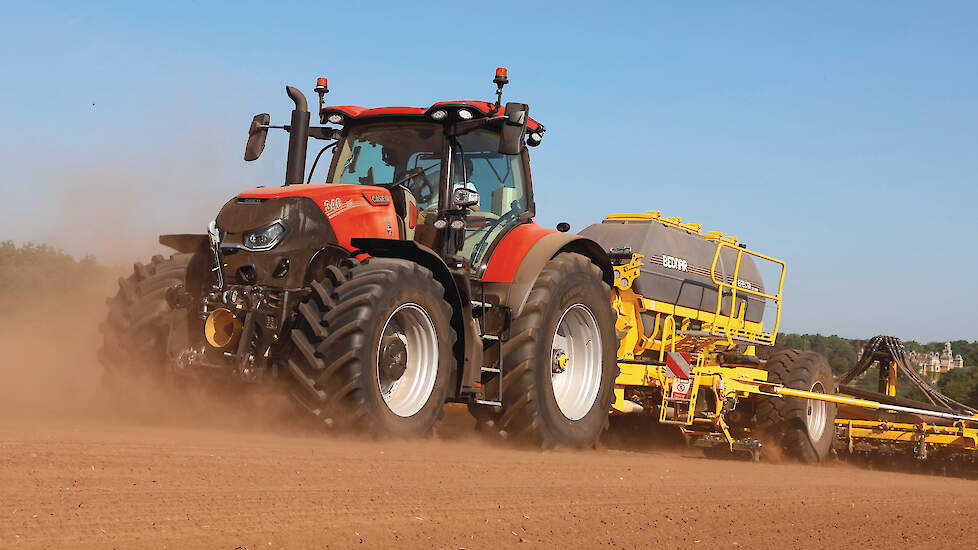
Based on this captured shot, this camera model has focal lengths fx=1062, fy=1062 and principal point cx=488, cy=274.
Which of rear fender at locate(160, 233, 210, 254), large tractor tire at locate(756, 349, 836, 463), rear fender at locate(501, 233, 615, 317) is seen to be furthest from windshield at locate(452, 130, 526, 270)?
large tractor tire at locate(756, 349, 836, 463)

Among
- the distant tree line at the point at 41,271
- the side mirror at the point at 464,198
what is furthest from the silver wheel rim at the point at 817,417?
the distant tree line at the point at 41,271

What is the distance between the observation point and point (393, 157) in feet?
29.3

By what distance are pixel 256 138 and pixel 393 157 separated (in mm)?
1153

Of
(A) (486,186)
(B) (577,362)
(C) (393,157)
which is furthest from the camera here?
(B) (577,362)

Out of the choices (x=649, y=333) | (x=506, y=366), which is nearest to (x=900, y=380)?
(x=649, y=333)

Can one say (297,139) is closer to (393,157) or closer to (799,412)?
(393,157)

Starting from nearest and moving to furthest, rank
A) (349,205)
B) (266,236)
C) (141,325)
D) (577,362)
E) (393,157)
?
(266,236)
(141,325)
(349,205)
(393,157)
(577,362)

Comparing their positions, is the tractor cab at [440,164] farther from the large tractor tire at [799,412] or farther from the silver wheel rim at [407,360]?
the large tractor tire at [799,412]

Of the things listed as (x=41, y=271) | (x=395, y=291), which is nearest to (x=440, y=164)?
(x=395, y=291)

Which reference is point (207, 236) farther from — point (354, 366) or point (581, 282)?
point (581, 282)

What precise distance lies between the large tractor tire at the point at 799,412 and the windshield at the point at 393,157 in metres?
5.13

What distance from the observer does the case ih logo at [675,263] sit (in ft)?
37.7

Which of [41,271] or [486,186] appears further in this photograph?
[41,271]

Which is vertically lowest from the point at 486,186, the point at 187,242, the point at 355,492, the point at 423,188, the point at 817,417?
the point at 355,492
